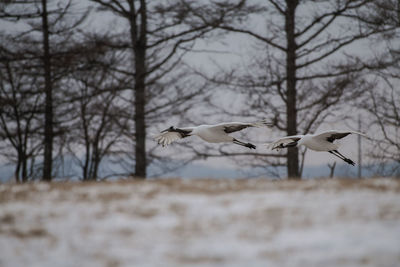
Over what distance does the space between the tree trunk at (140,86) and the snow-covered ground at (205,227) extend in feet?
40.3

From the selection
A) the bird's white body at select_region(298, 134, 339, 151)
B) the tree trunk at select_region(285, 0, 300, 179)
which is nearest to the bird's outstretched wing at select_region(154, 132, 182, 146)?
the bird's white body at select_region(298, 134, 339, 151)

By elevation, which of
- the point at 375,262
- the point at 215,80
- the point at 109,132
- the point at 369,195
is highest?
the point at 215,80

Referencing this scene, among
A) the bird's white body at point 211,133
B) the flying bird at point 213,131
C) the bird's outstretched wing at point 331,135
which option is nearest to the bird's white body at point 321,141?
the bird's outstretched wing at point 331,135

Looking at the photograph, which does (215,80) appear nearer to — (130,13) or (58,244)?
(130,13)

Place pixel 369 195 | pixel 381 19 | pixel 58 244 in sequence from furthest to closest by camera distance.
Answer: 1. pixel 381 19
2. pixel 369 195
3. pixel 58 244

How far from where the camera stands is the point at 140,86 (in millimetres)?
19844

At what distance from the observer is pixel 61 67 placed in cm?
1964

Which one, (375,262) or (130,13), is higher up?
(130,13)

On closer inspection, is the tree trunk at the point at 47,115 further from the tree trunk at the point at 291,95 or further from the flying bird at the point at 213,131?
the tree trunk at the point at 291,95

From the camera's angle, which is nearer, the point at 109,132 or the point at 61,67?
the point at 61,67

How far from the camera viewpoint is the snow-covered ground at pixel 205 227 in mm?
5227

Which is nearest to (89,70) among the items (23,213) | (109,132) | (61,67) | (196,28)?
(61,67)

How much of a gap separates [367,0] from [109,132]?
1032 cm

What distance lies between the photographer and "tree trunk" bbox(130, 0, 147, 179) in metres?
20.1
